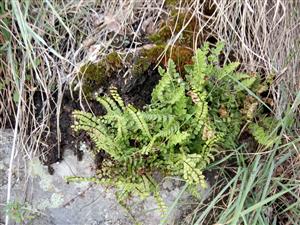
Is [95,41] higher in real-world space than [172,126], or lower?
higher

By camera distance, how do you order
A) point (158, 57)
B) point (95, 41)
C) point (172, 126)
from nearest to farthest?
point (172, 126) → point (158, 57) → point (95, 41)

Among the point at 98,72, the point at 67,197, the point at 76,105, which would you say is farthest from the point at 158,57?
the point at 67,197

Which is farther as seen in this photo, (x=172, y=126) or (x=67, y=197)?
(x=67, y=197)

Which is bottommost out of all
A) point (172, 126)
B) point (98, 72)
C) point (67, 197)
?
point (67, 197)

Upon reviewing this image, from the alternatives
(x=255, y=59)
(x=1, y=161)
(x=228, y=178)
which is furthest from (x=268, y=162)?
(x=1, y=161)

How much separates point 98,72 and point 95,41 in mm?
169

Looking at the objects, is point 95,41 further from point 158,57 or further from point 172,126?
point 172,126

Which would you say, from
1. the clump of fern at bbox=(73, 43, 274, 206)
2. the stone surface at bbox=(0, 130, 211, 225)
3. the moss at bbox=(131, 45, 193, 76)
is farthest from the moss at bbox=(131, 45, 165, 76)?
the stone surface at bbox=(0, 130, 211, 225)

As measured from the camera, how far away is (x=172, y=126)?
2.10 meters

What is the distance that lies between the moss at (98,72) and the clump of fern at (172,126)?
11 centimetres

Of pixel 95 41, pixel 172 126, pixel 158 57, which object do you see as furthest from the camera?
pixel 95 41

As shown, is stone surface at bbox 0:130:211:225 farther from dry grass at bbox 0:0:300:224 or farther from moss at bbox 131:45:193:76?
moss at bbox 131:45:193:76

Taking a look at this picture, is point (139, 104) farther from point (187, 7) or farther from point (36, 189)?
point (36, 189)

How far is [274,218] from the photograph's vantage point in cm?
223
